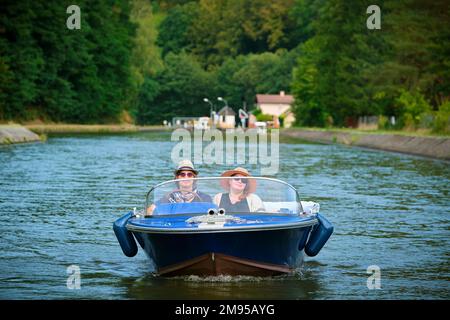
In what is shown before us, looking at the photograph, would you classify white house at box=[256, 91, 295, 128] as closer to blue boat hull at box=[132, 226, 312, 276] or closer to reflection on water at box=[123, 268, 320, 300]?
reflection on water at box=[123, 268, 320, 300]

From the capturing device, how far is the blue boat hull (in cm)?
1371

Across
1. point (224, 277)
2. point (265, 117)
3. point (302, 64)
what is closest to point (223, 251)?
point (224, 277)

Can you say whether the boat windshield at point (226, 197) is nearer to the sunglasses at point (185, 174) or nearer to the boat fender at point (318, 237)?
the sunglasses at point (185, 174)

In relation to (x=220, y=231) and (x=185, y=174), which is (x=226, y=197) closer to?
(x=185, y=174)

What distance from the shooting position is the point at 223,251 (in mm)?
13797

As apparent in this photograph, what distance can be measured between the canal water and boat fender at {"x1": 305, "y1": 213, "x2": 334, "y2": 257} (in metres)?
0.35

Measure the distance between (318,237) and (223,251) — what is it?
209 cm

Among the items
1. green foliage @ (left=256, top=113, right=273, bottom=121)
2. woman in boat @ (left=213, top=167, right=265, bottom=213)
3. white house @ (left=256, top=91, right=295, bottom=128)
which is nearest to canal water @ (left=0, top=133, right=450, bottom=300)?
woman in boat @ (left=213, top=167, right=265, bottom=213)

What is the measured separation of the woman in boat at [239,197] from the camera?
14891 mm

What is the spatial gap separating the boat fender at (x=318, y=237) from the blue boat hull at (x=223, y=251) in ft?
2.53

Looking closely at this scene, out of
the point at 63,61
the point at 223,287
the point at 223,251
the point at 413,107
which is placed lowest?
the point at 413,107

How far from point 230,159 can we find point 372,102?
4322 centimetres
